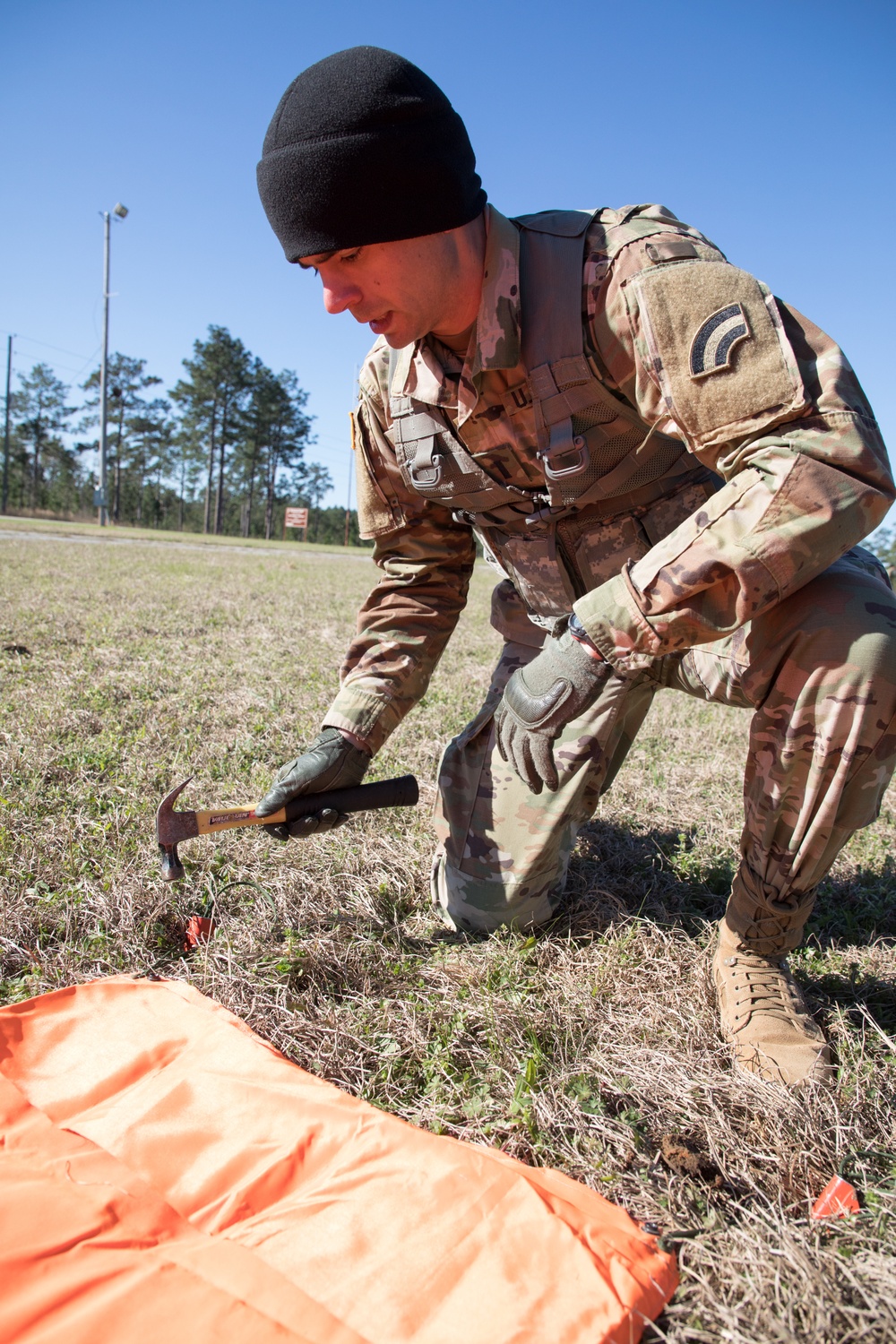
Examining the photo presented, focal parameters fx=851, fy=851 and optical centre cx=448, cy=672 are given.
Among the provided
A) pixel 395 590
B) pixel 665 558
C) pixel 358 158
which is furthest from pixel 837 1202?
pixel 358 158

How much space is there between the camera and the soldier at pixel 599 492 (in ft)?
5.35

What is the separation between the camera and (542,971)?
2.04 meters

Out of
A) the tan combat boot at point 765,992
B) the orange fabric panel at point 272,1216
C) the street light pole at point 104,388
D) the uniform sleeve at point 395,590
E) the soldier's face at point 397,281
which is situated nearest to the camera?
the orange fabric panel at point 272,1216

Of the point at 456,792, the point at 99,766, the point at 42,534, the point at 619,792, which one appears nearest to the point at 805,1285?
the point at 456,792

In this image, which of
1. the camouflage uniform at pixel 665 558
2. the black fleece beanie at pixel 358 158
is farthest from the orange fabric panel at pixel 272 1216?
the black fleece beanie at pixel 358 158

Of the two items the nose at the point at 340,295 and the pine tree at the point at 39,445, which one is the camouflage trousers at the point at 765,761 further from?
the pine tree at the point at 39,445

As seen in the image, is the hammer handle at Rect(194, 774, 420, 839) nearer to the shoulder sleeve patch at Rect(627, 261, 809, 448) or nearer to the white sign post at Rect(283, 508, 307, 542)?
the shoulder sleeve patch at Rect(627, 261, 809, 448)

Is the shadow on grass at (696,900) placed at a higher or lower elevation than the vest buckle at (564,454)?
lower

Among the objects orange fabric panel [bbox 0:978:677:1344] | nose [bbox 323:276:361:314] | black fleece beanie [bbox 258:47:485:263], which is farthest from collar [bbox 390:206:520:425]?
orange fabric panel [bbox 0:978:677:1344]

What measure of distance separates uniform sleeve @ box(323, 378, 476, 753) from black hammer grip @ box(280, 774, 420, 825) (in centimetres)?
16

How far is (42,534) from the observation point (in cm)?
1633

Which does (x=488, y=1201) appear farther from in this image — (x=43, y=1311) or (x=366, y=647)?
(x=366, y=647)

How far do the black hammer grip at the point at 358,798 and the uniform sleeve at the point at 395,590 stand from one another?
156 mm

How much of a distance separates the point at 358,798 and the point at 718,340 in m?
1.36
